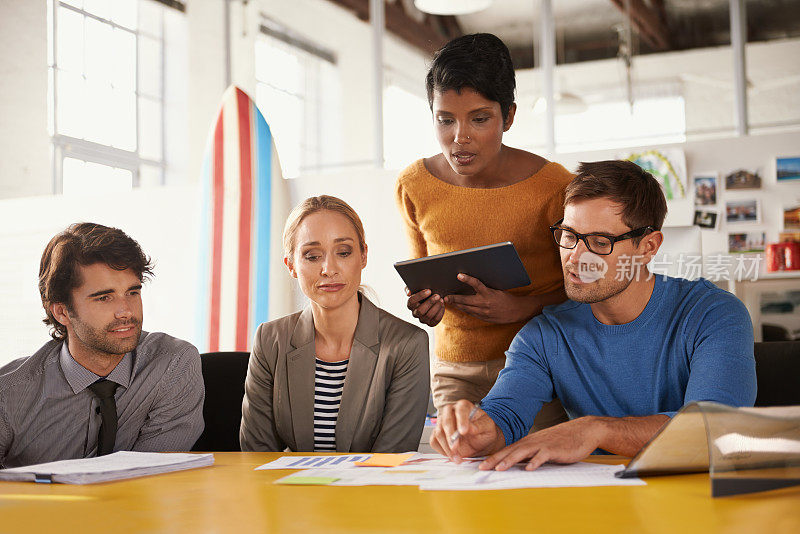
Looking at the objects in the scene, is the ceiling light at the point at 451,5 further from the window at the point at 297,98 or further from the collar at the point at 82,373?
the collar at the point at 82,373

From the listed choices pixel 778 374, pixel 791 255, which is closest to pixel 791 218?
pixel 791 255

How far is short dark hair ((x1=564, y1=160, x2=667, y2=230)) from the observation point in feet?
5.13

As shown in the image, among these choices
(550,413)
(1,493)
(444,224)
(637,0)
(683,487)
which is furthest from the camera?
(637,0)

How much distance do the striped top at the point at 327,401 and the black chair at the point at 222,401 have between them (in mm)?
302

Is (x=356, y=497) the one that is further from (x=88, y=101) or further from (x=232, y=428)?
(x=88, y=101)

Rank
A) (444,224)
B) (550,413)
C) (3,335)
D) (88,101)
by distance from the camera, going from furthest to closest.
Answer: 1. (88,101)
2. (3,335)
3. (444,224)
4. (550,413)

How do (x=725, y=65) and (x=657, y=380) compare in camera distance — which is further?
(x=725, y=65)

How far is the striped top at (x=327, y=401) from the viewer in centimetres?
178

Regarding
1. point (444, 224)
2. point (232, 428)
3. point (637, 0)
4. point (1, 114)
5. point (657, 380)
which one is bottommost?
point (232, 428)

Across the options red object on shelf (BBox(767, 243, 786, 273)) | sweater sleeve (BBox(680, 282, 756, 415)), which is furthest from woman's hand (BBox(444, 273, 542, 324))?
red object on shelf (BBox(767, 243, 786, 273))

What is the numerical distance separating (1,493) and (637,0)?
5427 millimetres

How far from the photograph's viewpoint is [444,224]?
1.90m

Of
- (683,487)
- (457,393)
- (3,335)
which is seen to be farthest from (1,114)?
(683,487)

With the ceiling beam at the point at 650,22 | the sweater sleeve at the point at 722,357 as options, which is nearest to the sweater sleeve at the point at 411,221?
the sweater sleeve at the point at 722,357
